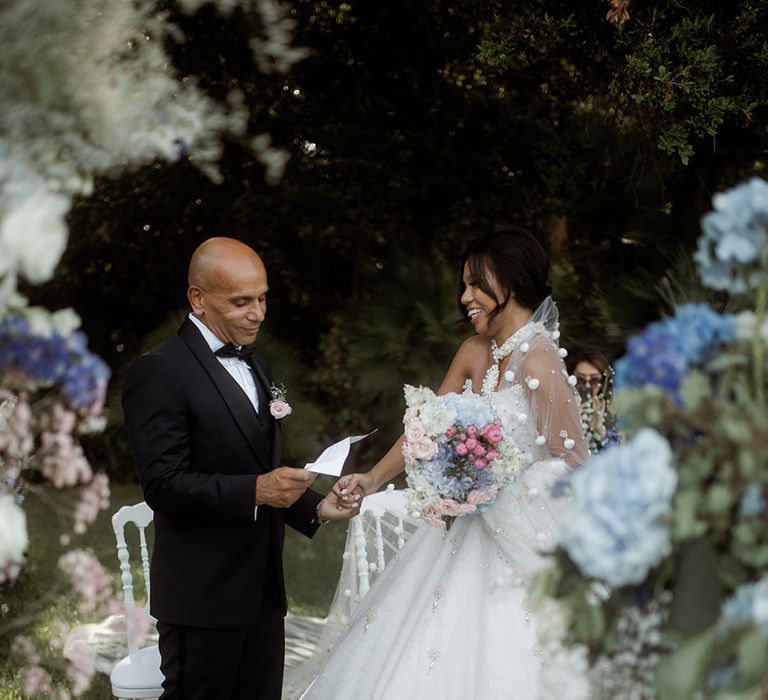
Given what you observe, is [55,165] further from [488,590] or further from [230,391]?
[488,590]

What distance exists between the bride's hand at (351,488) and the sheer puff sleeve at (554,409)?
2.10 ft

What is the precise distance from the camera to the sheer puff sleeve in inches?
125

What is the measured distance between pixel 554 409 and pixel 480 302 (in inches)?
18.7

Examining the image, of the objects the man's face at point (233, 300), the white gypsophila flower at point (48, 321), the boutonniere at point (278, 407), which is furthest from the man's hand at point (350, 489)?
the white gypsophila flower at point (48, 321)

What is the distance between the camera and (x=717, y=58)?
450 centimetres

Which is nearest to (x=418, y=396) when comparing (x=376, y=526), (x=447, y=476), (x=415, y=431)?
(x=415, y=431)

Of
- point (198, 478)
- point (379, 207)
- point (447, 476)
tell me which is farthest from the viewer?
point (379, 207)

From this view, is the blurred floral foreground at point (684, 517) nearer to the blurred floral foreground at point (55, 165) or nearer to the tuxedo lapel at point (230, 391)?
the blurred floral foreground at point (55, 165)

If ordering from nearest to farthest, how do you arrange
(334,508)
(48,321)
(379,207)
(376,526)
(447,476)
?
1. (48,321)
2. (447,476)
3. (334,508)
4. (376,526)
5. (379,207)

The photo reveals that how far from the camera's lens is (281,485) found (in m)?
2.89

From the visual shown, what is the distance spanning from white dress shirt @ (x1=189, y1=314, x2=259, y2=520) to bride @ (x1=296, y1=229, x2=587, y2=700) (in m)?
0.48

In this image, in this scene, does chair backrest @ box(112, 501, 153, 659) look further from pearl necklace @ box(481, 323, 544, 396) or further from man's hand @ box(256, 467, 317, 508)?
pearl necklace @ box(481, 323, 544, 396)

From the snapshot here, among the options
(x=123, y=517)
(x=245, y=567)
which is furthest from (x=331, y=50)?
(x=245, y=567)

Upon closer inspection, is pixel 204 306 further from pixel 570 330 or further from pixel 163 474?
pixel 570 330
